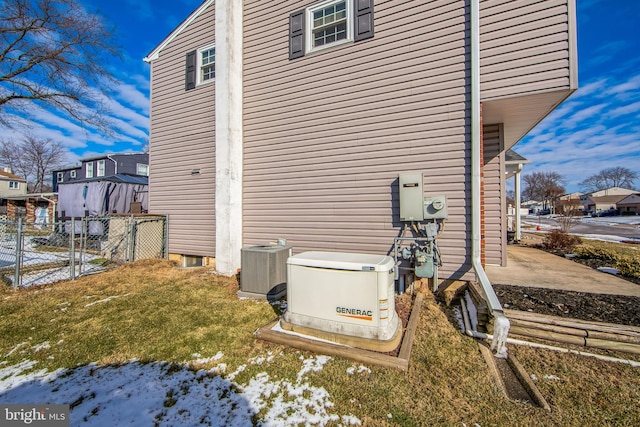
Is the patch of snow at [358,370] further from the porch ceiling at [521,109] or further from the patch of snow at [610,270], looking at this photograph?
the patch of snow at [610,270]

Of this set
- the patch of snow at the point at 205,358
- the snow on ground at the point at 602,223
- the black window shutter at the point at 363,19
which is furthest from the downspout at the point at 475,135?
the snow on ground at the point at 602,223

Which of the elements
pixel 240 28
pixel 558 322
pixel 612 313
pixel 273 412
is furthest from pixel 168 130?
pixel 612 313

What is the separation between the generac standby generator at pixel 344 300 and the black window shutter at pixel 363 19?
4.40 metres

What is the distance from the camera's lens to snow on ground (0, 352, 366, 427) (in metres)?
2.01

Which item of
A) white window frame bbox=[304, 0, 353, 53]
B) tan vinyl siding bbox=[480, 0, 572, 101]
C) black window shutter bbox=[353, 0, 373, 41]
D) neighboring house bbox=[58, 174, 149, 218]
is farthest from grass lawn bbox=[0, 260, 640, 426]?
neighboring house bbox=[58, 174, 149, 218]

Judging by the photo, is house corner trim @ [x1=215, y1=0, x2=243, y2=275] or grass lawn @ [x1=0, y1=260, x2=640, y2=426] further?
house corner trim @ [x1=215, y1=0, x2=243, y2=275]

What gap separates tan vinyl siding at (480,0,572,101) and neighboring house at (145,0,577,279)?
15 mm

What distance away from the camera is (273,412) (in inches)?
81.1

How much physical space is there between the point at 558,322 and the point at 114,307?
20.1 feet

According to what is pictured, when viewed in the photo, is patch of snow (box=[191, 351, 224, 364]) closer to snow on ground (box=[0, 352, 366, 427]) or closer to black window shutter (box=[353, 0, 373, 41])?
snow on ground (box=[0, 352, 366, 427])

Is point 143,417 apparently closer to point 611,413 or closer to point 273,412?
point 273,412

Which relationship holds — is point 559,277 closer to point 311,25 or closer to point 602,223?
point 311,25

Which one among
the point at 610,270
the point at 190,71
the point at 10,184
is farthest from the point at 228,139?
the point at 10,184

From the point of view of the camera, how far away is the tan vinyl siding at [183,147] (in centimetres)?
684
